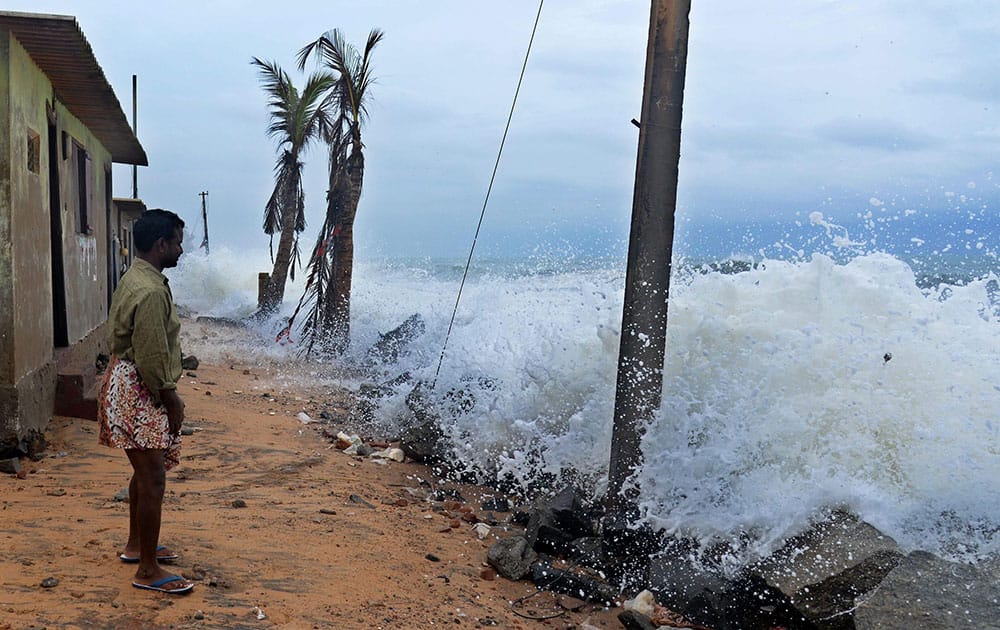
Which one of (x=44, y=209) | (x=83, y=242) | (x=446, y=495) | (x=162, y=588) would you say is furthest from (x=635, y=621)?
(x=83, y=242)

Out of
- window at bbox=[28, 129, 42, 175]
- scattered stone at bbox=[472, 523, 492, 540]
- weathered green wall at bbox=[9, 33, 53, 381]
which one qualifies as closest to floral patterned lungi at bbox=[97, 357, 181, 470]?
scattered stone at bbox=[472, 523, 492, 540]

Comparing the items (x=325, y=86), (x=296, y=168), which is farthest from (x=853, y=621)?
(x=296, y=168)

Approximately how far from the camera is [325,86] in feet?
65.7

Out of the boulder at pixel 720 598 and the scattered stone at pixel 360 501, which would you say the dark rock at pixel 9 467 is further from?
the boulder at pixel 720 598

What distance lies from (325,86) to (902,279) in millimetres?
15815

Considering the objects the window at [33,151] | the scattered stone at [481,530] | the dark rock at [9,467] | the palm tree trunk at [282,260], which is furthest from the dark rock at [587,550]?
the palm tree trunk at [282,260]

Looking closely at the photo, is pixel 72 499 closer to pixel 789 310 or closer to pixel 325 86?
pixel 789 310

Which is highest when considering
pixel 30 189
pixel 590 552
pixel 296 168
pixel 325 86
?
pixel 325 86

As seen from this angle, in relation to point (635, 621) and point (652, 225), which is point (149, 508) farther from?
point (652, 225)

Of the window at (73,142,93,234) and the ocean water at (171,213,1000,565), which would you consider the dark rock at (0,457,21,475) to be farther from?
the window at (73,142,93,234)

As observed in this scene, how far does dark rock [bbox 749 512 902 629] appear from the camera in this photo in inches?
164

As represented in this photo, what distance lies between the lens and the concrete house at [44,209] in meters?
6.33

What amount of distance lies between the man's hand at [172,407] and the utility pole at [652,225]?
2.77 m

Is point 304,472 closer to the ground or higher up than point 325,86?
closer to the ground
